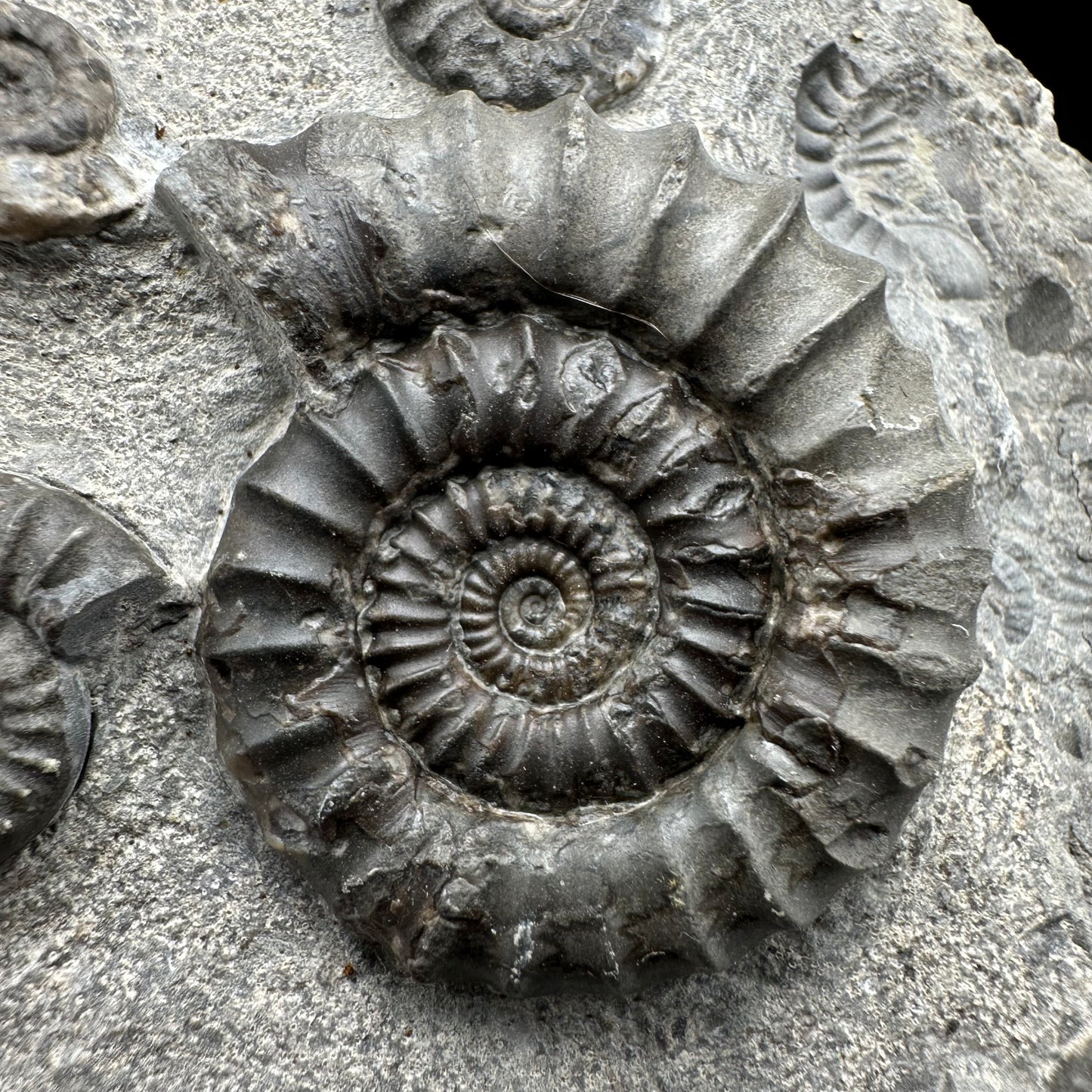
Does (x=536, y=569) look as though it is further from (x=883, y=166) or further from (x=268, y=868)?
(x=883, y=166)

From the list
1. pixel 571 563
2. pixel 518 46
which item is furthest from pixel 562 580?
pixel 518 46

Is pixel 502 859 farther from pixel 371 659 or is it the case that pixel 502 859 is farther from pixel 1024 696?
Answer: pixel 1024 696

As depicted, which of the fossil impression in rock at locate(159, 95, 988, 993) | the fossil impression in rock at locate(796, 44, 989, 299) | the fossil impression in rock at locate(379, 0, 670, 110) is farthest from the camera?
the fossil impression in rock at locate(796, 44, 989, 299)

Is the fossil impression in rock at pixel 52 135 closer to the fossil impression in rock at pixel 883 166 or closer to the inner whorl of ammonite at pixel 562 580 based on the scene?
the inner whorl of ammonite at pixel 562 580

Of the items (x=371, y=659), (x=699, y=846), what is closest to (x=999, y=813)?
(x=699, y=846)

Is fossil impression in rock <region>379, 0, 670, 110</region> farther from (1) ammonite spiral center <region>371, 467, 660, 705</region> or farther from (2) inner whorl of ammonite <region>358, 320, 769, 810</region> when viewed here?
(1) ammonite spiral center <region>371, 467, 660, 705</region>

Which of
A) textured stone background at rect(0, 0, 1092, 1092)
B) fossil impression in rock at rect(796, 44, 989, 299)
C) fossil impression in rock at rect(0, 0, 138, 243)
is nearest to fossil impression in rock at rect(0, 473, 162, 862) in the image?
textured stone background at rect(0, 0, 1092, 1092)

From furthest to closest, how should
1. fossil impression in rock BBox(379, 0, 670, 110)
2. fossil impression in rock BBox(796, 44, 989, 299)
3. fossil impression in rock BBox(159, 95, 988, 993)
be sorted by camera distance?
fossil impression in rock BBox(796, 44, 989, 299) < fossil impression in rock BBox(379, 0, 670, 110) < fossil impression in rock BBox(159, 95, 988, 993)

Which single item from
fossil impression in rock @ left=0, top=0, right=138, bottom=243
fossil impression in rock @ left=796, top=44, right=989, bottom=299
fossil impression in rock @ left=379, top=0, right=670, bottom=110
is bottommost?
fossil impression in rock @ left=0, top=0, right=138, bottom=243
